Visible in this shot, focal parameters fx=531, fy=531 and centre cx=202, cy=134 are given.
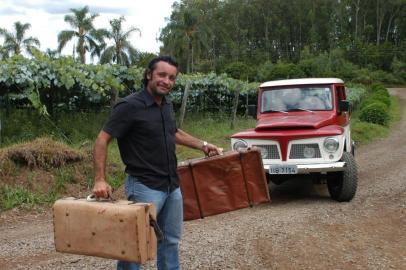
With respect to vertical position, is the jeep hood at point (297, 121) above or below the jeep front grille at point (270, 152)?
above

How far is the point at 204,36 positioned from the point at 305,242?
58.8 meters

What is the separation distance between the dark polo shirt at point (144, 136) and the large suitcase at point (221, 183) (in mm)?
608

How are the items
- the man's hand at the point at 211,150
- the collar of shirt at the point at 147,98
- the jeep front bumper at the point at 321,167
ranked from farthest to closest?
the jeep front bumper at the point at 321,167
the man's hand at the point at 211,150
the collar of shirt at the point at 147,98

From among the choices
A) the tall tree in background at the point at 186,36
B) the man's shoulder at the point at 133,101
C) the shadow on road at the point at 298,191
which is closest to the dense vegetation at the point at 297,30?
the tall tree in background at the point at 186,36

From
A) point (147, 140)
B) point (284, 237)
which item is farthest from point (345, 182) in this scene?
point (147, 140)

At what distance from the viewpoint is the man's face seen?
11.7 ft

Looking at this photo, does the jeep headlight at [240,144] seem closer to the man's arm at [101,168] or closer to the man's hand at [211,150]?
the man's hand at [211,150]

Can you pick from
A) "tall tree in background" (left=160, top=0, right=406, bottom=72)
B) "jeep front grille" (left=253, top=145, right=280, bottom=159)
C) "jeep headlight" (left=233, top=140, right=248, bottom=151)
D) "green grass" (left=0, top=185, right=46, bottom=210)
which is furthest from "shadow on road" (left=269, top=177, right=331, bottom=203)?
"tall tree in background" (left=160, top=0, right=406, bottom=72)

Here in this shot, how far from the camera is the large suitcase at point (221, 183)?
14.1 feet

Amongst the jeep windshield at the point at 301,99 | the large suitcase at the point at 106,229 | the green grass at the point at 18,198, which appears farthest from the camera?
the jeep windshield at the point at 301,99

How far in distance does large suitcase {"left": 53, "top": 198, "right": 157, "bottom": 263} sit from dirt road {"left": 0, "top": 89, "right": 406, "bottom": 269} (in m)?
1.78

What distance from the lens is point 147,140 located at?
11.7ft

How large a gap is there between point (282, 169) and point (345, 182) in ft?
2.97

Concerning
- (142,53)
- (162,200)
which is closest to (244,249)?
(162,200)
